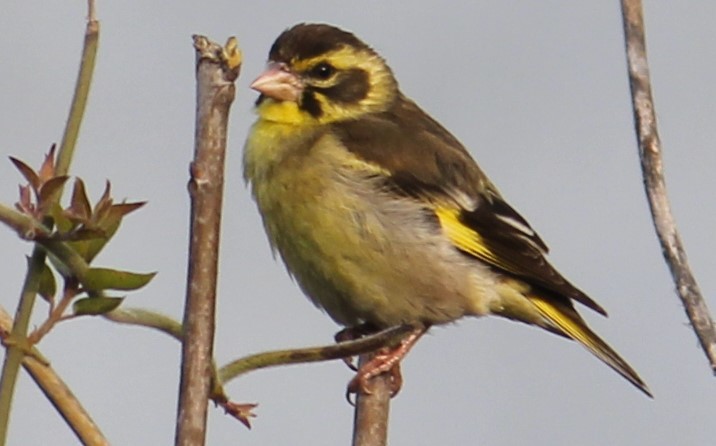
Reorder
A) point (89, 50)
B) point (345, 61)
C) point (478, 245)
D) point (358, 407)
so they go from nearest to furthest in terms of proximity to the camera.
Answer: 1. point (89, 50)
2. point (358, 407)
3. point (478, 245)
4. point (345, 61)

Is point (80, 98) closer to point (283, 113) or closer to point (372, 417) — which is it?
point (372, 417)

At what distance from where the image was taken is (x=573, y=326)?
4.46m

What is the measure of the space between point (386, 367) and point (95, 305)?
2065mm

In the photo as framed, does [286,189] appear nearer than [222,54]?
No

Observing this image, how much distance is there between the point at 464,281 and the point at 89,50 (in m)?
3.32

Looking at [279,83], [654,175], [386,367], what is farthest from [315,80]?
[654,175]

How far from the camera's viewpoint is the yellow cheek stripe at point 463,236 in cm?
434

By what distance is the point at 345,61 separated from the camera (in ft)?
15.8

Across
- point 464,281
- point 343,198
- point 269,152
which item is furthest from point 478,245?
point 269,152

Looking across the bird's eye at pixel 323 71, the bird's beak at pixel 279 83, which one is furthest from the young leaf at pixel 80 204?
the bird's eye at pixel 323 71

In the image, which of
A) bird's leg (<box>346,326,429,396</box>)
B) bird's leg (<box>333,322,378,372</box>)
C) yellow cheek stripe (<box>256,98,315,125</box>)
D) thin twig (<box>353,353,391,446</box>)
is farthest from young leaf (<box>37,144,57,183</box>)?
yellow cheek stripe (<box>256,98,315,125</box>)

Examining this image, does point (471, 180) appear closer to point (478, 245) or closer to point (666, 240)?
point (478, 245)

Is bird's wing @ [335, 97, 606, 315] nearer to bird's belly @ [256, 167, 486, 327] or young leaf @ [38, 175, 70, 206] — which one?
bird's belly @ [256, 167, 486, 327]

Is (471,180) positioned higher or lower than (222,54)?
higher
